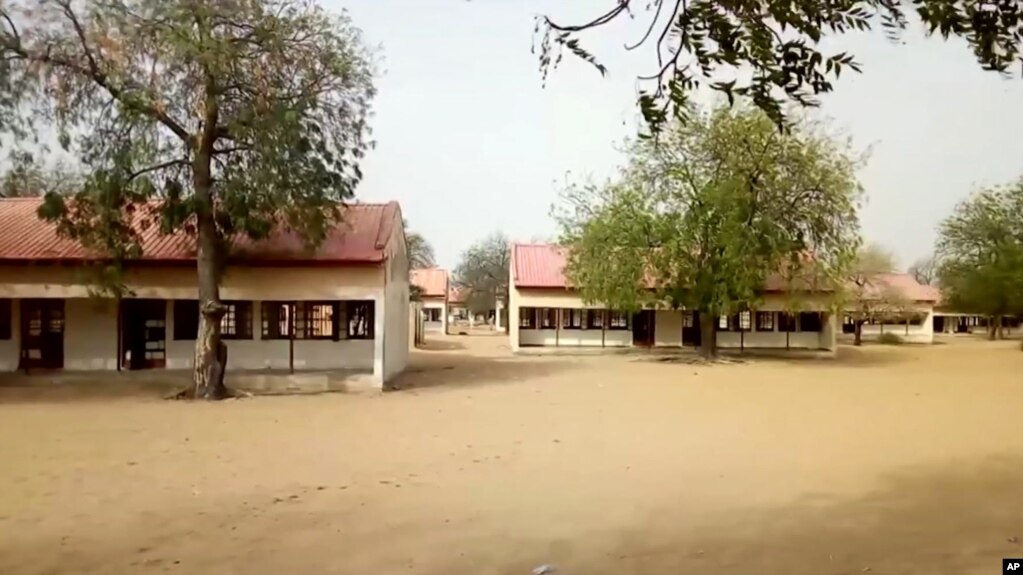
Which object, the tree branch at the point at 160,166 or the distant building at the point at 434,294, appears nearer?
the tree branch at the point at 160,166

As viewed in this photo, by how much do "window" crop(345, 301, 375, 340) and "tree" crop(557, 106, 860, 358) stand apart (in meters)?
10.5

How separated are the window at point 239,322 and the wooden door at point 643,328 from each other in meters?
19.6

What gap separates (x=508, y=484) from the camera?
9133mm

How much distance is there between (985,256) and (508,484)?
45.0 meters

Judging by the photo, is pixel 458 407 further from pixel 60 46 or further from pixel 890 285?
pixel 890 285

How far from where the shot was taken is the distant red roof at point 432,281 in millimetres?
61938

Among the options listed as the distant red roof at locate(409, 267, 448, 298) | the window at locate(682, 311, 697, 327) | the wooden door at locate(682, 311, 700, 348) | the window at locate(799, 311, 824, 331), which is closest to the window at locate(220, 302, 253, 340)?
the window at locate(682, 311, 697, 327)

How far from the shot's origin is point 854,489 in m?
8.77

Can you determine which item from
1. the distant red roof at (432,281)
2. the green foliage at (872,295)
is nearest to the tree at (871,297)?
the green foliage at (872,295)

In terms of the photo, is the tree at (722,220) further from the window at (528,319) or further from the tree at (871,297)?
the tree at (871,297)

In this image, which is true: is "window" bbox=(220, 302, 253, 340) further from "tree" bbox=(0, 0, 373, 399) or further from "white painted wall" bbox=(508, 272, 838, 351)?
"white painted wall" bbox=(508, 272, 838, 351)

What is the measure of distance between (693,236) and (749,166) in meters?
3.15

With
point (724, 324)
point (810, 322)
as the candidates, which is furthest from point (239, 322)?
point (810, 322)

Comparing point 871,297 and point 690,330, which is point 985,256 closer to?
point 871,297
